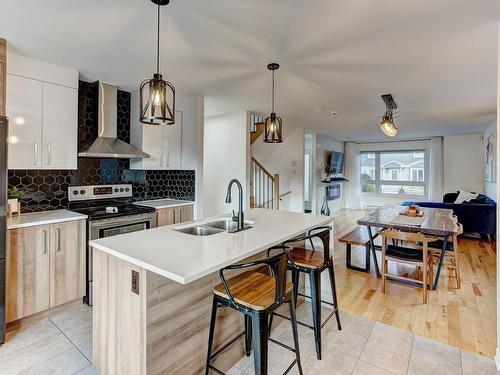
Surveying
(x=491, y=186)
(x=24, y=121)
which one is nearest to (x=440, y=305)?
(x=24, y=121)

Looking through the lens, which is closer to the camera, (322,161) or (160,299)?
(160,299)

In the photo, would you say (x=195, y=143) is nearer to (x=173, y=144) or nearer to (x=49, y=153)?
(x=173, y=144)

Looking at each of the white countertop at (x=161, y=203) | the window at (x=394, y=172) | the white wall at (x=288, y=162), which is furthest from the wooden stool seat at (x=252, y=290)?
the window at (x=394, y=172)

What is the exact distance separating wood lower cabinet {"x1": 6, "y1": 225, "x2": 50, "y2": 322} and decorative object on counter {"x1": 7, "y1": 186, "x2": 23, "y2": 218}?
1.21ft

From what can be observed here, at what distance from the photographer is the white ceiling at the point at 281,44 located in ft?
6.10

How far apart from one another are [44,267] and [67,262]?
0.19m

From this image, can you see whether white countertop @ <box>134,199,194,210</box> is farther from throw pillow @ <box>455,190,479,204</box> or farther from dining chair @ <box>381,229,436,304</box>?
throw pillow @ <box>455,190,479,204</box>

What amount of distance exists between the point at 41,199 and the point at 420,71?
14.1 feet

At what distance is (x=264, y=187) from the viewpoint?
6199mm

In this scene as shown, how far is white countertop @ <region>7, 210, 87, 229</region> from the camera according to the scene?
2.38m

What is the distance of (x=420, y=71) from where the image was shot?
2957 millimetres

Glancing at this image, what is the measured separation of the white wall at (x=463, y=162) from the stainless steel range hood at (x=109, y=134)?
820cm

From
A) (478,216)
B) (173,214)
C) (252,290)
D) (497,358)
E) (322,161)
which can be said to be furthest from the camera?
(322,161)

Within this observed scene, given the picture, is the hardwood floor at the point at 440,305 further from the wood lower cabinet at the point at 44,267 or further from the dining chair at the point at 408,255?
the wood lower cabinet at the point at 44,267
